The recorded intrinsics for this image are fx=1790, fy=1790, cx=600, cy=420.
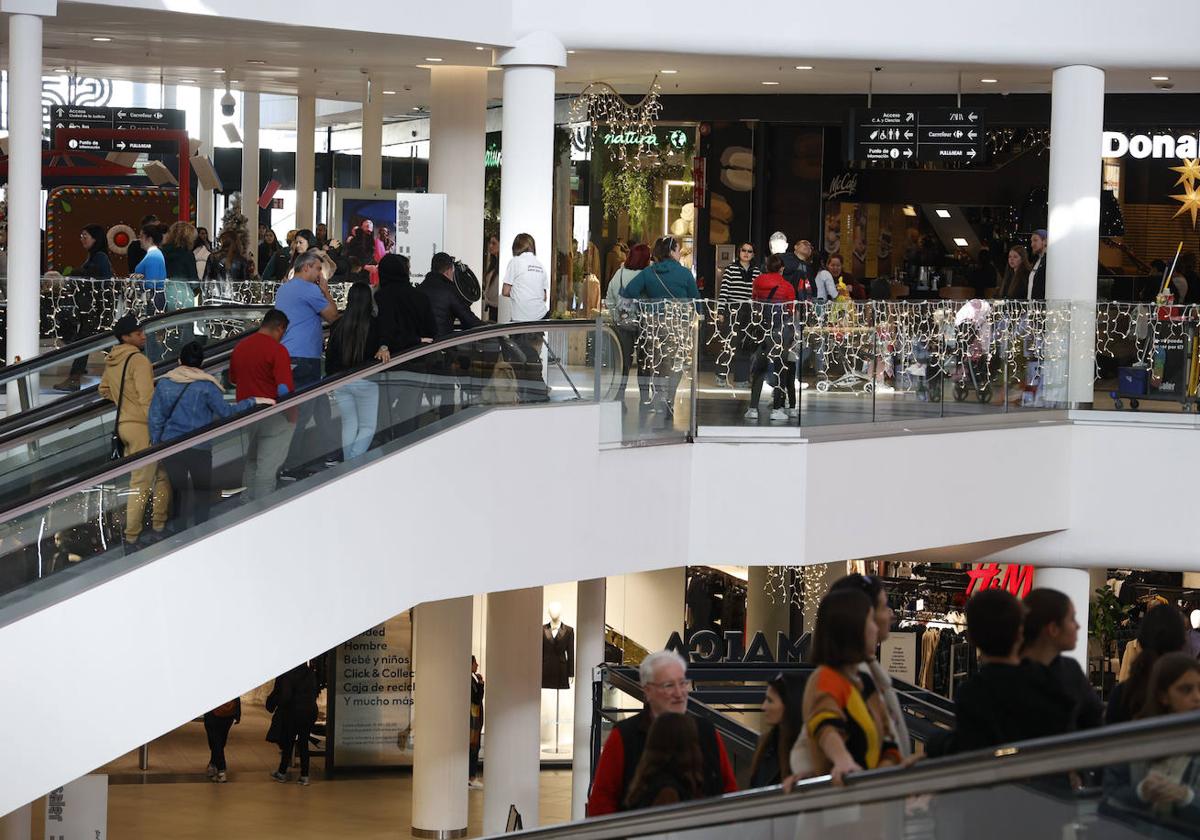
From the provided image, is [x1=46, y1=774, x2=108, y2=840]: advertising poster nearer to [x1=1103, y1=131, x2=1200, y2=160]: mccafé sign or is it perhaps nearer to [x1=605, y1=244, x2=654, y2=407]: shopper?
[x1=605, y1=244, x2=654, y2=407]: shopper

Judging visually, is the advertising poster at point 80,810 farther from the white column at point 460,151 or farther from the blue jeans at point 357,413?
the white column at point 460,151

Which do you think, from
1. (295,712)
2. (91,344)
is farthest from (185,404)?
(295,712)

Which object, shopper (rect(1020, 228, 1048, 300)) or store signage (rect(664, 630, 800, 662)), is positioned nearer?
shopper (rect(1020, 228, 1048, 300))

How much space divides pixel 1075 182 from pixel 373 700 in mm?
9260

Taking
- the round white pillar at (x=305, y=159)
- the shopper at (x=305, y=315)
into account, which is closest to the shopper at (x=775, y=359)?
the shopper at (x=305, y=315)

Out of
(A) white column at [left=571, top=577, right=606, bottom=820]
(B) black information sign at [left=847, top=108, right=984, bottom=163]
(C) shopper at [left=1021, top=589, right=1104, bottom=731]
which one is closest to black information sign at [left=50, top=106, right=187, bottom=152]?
(A) white column at [left=571, top=577, right=606, bottom=820]

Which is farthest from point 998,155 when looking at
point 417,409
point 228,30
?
point 417,409

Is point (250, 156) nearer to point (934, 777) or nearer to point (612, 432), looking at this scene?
point (612, 432)

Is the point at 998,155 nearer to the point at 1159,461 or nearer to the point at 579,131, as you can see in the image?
the point at 579,131

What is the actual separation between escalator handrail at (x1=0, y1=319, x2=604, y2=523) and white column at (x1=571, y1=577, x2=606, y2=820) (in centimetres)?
580

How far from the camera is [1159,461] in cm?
1524

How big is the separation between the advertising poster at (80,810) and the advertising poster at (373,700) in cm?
486

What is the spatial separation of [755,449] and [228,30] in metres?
5.37

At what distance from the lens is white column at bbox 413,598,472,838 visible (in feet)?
55.0
